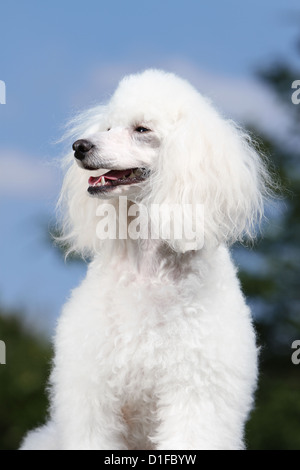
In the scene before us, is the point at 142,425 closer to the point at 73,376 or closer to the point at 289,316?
the point at 73,376

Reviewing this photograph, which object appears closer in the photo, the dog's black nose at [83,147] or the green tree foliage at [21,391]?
the dog's black nose at [83,147]

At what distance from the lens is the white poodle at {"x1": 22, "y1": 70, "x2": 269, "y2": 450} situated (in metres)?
2.51

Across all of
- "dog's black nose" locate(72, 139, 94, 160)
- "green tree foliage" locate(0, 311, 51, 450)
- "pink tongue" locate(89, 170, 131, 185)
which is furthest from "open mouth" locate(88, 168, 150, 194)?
"green tree foliage" locate(0, 311, 51, 450)

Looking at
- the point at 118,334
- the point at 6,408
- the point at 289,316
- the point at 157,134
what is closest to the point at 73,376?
the point at 118,334

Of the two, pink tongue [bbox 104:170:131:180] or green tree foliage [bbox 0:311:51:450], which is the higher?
pink tongue [bbox 104:170:131:180]

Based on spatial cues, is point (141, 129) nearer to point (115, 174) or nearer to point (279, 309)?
point (115, 174)

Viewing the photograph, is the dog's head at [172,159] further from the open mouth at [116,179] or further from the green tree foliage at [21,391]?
the green tree foliage at [21,391]

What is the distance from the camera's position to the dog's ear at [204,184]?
98.1 inches

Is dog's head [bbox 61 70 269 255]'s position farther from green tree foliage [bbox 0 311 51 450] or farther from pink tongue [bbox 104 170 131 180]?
green tree foliage [bbox 0 311 51 450]

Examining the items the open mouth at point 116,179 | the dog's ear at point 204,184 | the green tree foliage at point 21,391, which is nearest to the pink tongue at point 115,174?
the open mouth at point 116,179

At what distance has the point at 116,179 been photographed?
2527 millimetres

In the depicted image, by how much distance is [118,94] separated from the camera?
104 inches

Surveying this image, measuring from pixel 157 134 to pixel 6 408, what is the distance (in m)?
2.16

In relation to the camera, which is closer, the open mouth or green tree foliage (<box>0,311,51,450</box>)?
the open mouth
